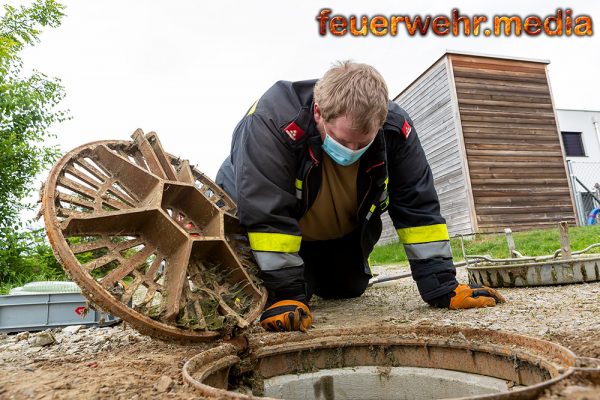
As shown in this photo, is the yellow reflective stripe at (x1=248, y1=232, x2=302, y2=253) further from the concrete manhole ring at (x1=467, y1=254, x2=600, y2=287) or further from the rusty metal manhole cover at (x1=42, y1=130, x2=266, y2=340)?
the concrete manhole ring at (x1=467, y1=254, x2=600, y2=287)

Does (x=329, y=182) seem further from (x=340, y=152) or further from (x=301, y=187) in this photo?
(x=340, y=152)

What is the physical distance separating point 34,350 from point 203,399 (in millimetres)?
1786

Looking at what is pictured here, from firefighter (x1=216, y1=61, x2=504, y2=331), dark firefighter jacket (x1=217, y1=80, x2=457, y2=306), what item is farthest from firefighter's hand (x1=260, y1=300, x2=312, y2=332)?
dark firefighter jacket (x1=217, y1=80, x2=457, y2=306)

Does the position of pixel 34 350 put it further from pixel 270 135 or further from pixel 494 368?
pixel 494 368

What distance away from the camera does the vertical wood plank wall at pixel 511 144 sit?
1073 centimetres

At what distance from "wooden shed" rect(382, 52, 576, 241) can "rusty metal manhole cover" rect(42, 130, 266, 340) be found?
892 cm

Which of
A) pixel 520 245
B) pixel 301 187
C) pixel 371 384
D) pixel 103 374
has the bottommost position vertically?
pixel 371 384

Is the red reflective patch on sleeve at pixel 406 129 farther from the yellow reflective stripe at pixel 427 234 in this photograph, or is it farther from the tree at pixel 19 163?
the tree at pixel 19 163

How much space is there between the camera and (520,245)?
7.64m

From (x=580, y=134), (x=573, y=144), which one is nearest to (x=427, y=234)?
(x=573, y=144)

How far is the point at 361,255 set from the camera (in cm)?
349

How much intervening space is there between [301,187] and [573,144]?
64.2 ft

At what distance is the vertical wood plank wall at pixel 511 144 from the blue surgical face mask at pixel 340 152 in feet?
28.5

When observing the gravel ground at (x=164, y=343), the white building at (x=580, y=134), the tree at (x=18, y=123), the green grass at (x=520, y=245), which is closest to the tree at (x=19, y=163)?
the tree at (x=18, y=123)
